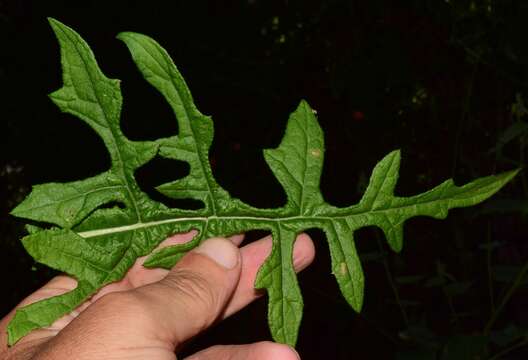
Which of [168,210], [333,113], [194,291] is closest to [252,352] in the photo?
[194,291]

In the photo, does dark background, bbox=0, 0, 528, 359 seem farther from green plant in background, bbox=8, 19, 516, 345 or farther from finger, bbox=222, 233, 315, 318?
green plant in background, bbox=8, 19, 516, 345

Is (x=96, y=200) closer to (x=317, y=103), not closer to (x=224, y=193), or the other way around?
(x=224, y=193)

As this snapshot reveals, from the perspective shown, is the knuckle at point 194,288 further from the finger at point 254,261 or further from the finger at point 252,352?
the finger at point 254,261

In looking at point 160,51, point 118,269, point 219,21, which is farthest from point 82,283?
point 219,21

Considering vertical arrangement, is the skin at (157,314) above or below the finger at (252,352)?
above

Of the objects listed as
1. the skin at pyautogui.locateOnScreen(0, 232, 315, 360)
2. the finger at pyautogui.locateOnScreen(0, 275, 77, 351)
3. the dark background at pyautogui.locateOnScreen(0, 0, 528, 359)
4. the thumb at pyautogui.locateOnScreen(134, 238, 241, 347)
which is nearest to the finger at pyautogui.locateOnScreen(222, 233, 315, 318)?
the skin at pyautogui.locateOnScreen(0, 232, 315, 360)

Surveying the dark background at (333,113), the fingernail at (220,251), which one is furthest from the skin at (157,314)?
the dark background at (333,113)

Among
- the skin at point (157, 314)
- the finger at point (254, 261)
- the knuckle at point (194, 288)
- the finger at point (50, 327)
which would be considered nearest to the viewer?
the skin at point (157, 314)
